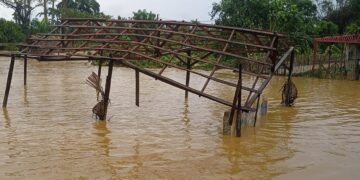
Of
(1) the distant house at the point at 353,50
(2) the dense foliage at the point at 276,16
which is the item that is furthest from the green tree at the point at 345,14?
(1) the distant house at the point at 353,50

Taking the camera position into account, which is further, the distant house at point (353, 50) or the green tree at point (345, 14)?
the green tree at point (345, 14)

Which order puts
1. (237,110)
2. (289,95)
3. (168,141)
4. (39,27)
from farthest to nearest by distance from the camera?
(39,27), (289,95), (237,110), (168,141)

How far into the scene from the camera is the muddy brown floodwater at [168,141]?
7.24 m

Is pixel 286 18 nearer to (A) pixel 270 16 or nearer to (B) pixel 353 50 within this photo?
(A) pixel 270 16

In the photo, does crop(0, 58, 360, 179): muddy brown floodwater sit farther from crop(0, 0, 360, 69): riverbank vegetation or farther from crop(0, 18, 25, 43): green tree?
crop(0, 18, 25, 43): green tree

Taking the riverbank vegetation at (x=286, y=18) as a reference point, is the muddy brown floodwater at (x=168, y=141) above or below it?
below

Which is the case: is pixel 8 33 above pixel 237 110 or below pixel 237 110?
above

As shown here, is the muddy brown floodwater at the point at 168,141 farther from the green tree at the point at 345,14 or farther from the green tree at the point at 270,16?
the green tree at the point at 345,14

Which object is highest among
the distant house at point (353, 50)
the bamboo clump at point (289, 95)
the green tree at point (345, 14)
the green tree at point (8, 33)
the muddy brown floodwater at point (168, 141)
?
the green tree at point (345, 14)

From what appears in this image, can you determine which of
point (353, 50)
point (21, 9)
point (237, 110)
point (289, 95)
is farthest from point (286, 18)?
point (21, 9)

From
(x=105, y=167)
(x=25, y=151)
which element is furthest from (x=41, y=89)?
(x=105, y=167)

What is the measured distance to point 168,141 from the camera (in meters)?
9.23

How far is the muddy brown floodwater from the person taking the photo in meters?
7.24

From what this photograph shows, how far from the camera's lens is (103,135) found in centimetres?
962
